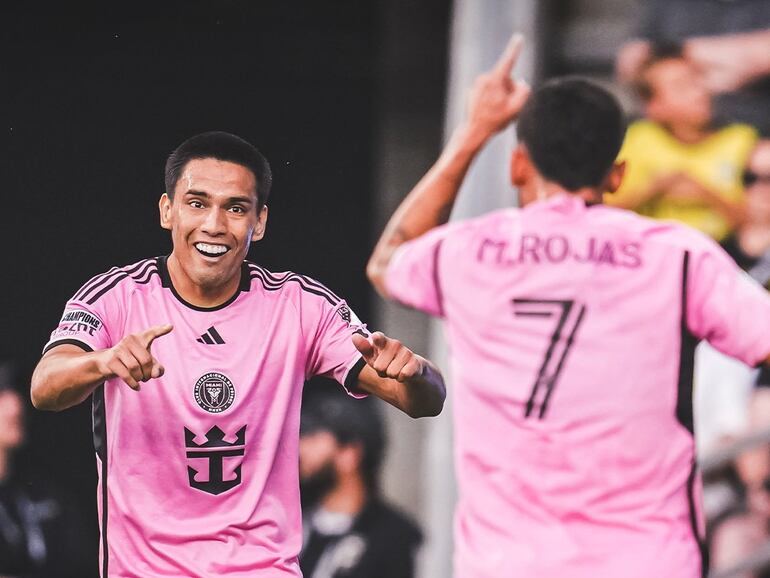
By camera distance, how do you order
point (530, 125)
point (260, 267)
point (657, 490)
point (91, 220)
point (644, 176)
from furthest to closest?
point (644, 176) → point (91, 220) → point (260, 267) → point (530, 125) → point (657, 490)

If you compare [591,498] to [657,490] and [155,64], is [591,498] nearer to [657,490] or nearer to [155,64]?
[657,490]

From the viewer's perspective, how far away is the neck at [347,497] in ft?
16.0

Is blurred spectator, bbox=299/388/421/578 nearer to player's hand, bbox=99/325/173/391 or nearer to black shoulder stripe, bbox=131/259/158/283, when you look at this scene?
black shoulder stripe, bbox=131/259/158/283

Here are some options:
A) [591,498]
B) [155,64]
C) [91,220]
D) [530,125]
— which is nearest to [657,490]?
[591,498]

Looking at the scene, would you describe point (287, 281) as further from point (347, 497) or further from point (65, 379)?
point (347, 497)

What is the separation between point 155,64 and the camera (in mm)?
4184

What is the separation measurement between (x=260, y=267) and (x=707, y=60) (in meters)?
2.64

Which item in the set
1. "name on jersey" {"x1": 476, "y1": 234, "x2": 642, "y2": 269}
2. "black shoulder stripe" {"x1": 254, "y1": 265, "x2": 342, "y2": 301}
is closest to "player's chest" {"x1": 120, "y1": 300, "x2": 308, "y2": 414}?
"black shoulder stripe" {"x1": 254, "y1": 265, "x2": 342, "y2": 301}

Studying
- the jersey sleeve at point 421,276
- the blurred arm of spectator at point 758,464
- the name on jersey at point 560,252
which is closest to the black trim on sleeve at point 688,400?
the name on jersey at point 560,252

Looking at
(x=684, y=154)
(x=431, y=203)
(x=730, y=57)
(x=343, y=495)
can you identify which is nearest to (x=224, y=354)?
(x=431, y=203)

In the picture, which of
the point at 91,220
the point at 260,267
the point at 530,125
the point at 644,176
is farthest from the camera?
the point at 644,176

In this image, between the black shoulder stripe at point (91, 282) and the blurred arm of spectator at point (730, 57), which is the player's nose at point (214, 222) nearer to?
the black shoulder stripe at point (91, 282)

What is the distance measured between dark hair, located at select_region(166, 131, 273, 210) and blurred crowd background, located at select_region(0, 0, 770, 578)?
0.10 metres

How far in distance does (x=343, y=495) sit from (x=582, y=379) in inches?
85.6
